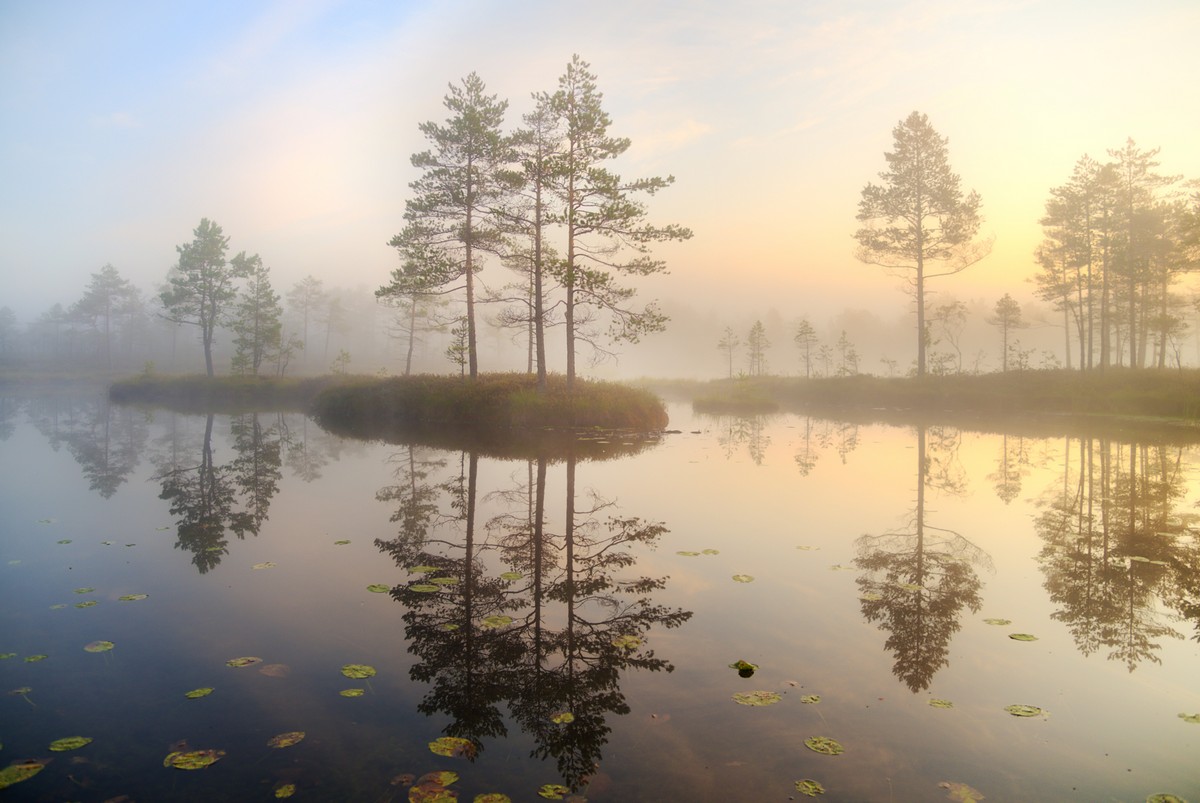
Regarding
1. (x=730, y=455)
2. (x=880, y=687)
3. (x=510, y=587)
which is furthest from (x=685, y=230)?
(x=880, y=687)

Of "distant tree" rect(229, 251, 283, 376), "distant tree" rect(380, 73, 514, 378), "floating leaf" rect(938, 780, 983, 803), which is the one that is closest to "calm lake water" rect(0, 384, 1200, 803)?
"floating leaf" rect(938, 780, 983, 803)

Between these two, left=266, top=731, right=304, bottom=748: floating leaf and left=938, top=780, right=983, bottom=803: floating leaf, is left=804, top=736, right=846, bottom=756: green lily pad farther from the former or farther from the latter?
left=266, top=731, right=304, bottom=748: floating leaf

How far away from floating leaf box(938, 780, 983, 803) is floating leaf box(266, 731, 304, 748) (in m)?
3.71

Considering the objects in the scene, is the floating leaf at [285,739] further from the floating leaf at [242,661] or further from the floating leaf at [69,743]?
the floating leaf at [242,661]

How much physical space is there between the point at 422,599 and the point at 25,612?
367cm

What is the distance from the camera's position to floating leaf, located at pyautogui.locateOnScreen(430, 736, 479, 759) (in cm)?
348

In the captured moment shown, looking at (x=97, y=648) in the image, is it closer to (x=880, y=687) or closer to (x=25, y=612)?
(x=25, y=612)

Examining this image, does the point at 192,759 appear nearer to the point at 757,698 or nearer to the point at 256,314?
the point at 757,698

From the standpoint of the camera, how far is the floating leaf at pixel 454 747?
3482mm

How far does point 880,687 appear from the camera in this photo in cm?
434

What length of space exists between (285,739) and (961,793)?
152 inches

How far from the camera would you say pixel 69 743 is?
357 cm

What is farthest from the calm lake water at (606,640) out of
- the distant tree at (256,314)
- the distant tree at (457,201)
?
the distant tree at (256,314)

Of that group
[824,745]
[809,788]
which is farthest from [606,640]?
[809,788]
